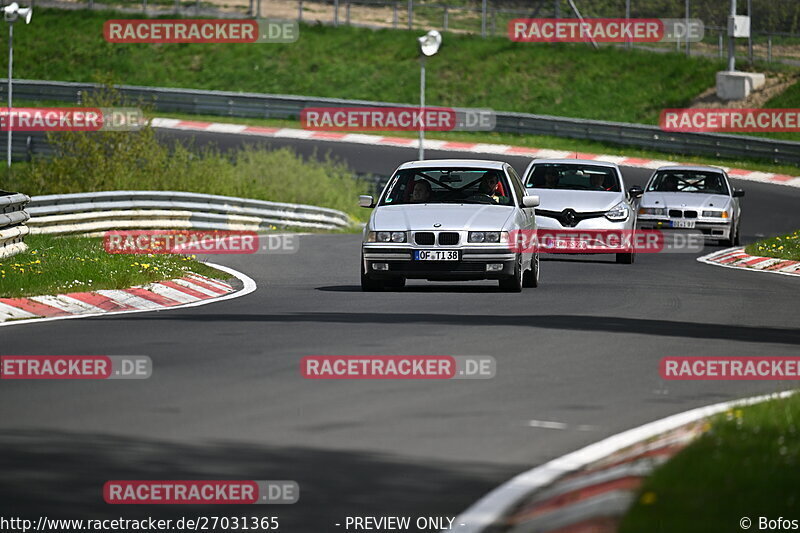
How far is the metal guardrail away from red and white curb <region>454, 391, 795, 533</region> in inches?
464

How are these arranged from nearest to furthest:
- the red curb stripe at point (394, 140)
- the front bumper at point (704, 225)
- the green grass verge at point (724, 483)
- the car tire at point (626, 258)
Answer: the green grass verge at point (724, 483)
the car tire at point (626, 258)
the front bumper at point (704, 225)
the red curb stripe at point (394, 140)

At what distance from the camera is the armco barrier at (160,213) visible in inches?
1066

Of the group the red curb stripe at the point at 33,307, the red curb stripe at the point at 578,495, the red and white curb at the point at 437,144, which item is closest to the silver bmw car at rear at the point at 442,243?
the red curb stripe at the point at 33,307

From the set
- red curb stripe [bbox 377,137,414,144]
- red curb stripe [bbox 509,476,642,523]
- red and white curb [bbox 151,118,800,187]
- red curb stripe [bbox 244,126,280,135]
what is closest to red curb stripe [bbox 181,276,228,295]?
red curb stripe [bbox 509,476,642,523]

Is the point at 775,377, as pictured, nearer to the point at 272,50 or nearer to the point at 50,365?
the point at 50,365

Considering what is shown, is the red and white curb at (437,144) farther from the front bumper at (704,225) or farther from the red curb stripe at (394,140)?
the front bumper at (704,225)

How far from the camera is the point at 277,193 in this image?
37.4 metres

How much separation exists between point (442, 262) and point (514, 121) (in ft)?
107

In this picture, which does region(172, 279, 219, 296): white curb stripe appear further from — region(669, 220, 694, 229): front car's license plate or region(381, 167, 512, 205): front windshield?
region(669, 220, 694, 229): front car's license plate

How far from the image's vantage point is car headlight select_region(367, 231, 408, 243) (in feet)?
58.3

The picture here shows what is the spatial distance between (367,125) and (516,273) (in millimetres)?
33587

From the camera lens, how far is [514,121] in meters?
49.8

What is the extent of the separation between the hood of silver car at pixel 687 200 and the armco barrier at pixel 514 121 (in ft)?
52.4

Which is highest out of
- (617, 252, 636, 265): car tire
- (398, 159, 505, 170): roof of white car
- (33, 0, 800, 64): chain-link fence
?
(33, 0, 800, 64): chain-link fence
